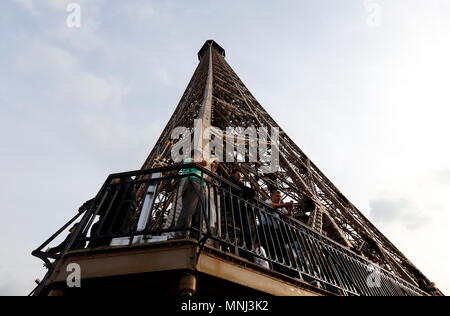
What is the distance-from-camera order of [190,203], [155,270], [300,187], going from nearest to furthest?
[155,270], [190,203], [300,187]

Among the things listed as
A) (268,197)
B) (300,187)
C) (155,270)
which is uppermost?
(300,187)

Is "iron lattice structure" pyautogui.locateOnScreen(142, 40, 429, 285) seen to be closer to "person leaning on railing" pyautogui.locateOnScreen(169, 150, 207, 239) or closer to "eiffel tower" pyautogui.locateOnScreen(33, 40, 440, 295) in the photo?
"eiffel tower" pyautogui.locateOnScreen(33, 40, 440, 295)

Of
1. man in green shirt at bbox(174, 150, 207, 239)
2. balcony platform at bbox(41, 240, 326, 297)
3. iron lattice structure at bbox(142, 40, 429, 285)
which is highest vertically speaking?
iron lattice structure at bbox(142, 40, 429, 285)

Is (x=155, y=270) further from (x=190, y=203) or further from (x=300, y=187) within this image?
(x=300, y=187)

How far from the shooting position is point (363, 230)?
10477 millimetres

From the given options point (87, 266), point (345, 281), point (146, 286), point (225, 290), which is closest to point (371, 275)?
point (345, 281)

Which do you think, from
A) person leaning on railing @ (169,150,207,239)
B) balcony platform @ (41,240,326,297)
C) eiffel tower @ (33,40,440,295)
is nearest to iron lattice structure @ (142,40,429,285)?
eiffel tower @ (33,40,440,295)

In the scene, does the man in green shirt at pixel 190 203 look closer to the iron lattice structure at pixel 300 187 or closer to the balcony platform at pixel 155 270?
the balcony platform at pixel 155 270

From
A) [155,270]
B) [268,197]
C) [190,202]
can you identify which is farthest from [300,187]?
[155,270]

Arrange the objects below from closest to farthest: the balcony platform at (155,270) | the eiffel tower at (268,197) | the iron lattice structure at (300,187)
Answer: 1. the balcony platform at (155,270)
2. the eiffel tower at (268,197)
3. the iron lattice structure at (300,187)

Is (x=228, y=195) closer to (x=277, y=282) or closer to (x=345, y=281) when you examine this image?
(x=277, y=282)

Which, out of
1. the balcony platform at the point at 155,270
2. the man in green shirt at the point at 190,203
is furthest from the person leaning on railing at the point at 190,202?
the balcony platform at the point at 155,270
